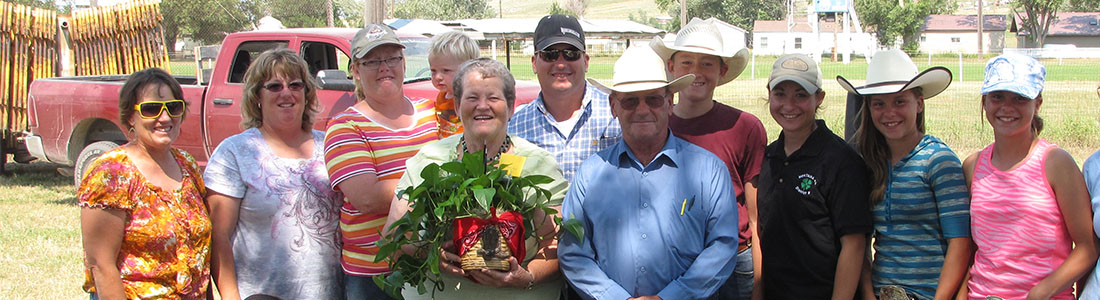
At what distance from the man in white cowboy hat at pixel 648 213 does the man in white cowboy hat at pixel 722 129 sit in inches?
11.5

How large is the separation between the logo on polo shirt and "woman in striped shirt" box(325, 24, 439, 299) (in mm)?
1566

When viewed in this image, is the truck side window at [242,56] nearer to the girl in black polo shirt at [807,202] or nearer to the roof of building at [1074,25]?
the girl in black polo shirt at [807,202]

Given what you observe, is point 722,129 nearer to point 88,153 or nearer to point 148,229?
point 148,229

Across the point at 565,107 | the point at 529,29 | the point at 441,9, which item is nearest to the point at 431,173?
the point at 565,107

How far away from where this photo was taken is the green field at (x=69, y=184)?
6.21 m

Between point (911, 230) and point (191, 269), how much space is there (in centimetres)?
276

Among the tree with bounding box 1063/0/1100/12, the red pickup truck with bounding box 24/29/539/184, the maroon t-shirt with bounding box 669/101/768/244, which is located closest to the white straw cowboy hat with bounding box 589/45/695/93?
the maroon t-shirt with bounding box 669/101/768/244

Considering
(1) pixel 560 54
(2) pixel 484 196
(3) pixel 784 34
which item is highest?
(3) pixel 784 34

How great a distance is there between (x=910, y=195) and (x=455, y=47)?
2.33 meters

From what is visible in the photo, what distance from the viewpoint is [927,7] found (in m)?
71.6

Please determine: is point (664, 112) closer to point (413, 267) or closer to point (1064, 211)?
point (413, 267)

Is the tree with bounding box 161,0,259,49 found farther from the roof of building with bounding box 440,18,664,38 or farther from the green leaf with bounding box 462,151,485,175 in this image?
the green leaf with bounding box 462,151,485,175

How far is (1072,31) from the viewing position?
227 feet

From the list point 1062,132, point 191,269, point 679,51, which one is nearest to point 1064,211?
point 679,51
